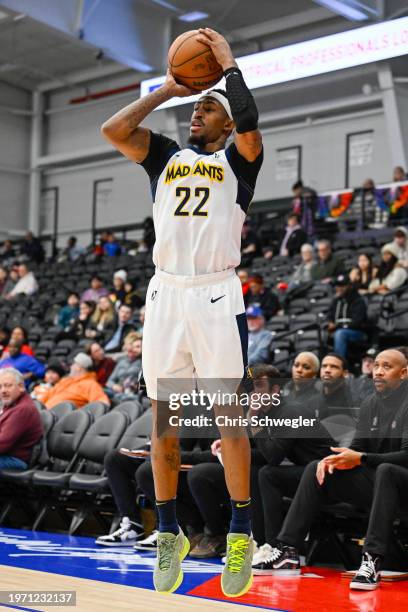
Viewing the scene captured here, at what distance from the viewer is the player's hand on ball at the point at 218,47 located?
11.6 ft

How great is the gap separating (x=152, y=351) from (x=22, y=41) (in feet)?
58.2

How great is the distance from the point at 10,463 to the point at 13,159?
55.1ft

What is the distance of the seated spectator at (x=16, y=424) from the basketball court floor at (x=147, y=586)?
1.69 metres

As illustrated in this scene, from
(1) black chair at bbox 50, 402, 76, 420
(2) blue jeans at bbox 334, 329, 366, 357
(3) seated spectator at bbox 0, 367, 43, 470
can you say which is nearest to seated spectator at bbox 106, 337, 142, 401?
(1) black chair at bbox 50, 402, 76, 420

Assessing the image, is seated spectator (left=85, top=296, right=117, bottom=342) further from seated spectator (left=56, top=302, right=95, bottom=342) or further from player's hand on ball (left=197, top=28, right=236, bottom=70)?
player's hand on ball (left=197, top=28, right=236, bottom=70)

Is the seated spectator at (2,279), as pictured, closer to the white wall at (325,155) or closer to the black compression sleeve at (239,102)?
the white wall at (325,155)

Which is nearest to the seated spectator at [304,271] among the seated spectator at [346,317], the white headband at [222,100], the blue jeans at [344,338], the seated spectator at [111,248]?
the seated spectator at [346,317]

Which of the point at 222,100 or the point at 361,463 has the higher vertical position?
the point at 222,100

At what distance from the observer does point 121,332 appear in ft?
40.6

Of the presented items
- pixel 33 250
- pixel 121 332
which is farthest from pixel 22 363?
pixel 33 250

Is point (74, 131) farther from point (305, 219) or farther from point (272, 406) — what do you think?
point (272, 406)

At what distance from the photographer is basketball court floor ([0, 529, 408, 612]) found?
14.2 feet

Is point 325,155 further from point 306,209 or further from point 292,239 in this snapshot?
point 292,239

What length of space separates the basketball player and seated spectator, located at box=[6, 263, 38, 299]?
13957 mm
